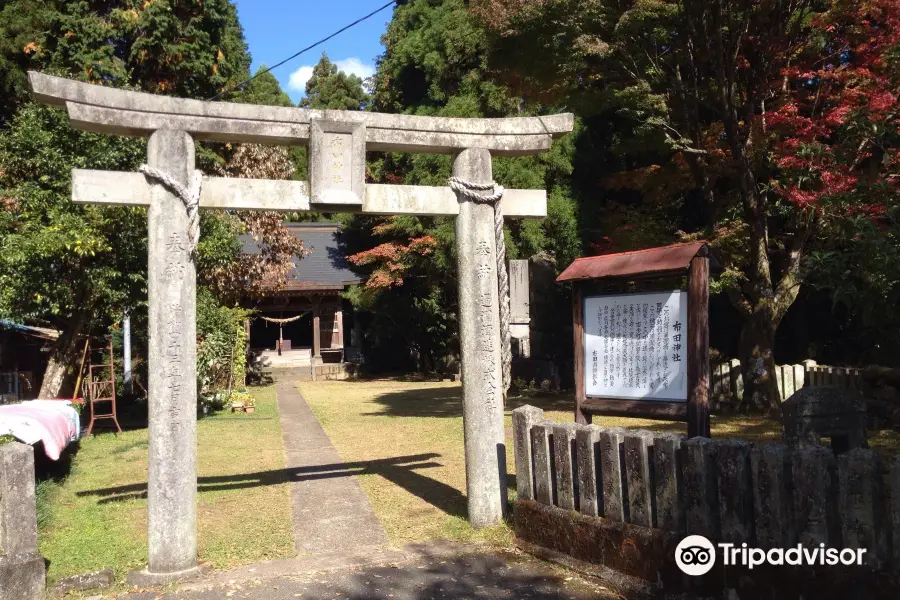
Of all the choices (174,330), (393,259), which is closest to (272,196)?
(174,330)

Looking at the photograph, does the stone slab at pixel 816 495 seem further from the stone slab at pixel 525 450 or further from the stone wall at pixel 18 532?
the stone wall at pixel 18 532

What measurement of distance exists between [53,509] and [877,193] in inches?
312

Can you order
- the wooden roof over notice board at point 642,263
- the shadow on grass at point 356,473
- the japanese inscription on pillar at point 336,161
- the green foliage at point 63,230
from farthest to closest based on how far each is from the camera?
the green foliage at point 63,230
the shadow on grass at point 356,473
the japanese inscription on pillar at point 336,161
the wooden roof over notice board at point 642,263

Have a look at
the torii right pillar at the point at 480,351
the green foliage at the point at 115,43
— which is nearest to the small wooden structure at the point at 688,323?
the torii right pillar at the point at 480,351

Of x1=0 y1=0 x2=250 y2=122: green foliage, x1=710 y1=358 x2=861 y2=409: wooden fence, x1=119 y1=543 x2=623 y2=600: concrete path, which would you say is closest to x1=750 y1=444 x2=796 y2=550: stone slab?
x1=119 y1=543 x2=623 y2=600: concrete path

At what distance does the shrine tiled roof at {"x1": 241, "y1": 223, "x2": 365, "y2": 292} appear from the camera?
1043 inches

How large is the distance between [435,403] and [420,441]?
536 centimetres

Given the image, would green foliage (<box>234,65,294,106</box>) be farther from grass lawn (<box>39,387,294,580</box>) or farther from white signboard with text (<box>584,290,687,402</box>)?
white signboard with text (<box>584,290,687,402</box>)

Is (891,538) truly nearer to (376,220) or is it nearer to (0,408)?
(0,408)

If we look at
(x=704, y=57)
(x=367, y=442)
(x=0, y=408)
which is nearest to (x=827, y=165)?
(x=704, y=57)

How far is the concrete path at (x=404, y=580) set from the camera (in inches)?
191

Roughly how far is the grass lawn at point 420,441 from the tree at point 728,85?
2.79m

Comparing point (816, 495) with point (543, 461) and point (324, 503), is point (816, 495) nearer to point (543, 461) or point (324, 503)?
point (543, 461)

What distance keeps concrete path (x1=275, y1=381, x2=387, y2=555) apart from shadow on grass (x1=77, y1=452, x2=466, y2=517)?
0.21 feet
